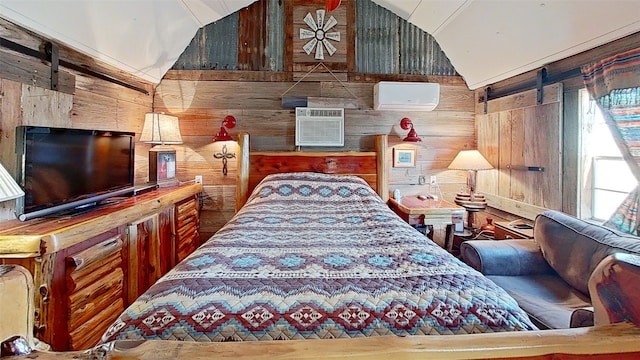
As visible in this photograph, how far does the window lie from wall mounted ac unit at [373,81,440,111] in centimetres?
132

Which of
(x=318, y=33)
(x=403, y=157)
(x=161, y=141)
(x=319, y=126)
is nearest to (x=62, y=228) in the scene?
(x=161, y=141)

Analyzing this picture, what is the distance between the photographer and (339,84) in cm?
365

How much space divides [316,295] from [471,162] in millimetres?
2781

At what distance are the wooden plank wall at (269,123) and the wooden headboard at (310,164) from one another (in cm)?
15

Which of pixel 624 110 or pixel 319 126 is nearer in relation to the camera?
pixel 624 110

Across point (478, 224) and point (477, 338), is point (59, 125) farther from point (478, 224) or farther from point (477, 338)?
point (478, 224)

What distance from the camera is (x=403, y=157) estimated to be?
3.72 m

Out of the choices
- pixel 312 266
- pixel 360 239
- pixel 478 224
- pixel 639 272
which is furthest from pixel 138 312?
pixel 478 224

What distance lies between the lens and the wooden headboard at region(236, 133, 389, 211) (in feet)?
11.4

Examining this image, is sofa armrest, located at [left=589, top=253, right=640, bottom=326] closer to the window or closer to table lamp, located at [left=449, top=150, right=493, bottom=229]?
the window

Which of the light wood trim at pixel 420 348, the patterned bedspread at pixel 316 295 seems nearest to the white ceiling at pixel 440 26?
the patterned bedspread at pixel 316 295

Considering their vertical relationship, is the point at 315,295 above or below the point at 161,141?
below

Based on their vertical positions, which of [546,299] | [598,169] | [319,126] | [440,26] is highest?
[440,26]

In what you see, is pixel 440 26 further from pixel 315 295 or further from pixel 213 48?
pixel 315 295
